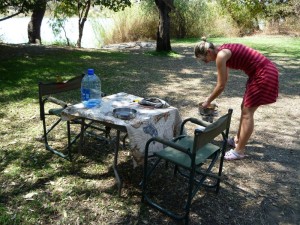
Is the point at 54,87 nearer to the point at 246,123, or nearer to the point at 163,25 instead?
the point at 246,123

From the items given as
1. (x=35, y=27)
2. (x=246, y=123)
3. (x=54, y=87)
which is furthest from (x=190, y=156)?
(x=35, y=27)

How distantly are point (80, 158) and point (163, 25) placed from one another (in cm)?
761

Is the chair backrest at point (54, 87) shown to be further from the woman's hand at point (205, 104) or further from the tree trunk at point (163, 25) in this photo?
the tree trunk at point (163, 25)

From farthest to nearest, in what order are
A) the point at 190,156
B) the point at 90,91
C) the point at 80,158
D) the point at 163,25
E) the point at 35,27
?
the point at 35,27 → the point at 163,25 → the point at 80,158 → the point at 90,91 → the point at 190,156

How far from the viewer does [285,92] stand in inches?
267

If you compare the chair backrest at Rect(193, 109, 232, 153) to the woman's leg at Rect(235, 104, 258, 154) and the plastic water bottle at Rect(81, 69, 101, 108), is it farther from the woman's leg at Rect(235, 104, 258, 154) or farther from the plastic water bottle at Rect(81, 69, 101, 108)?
the plastic water bottle at Rect(81, 69, 101, 108)

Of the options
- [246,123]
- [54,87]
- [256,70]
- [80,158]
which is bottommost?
[80,158]

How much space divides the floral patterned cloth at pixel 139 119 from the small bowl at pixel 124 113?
0.03 m

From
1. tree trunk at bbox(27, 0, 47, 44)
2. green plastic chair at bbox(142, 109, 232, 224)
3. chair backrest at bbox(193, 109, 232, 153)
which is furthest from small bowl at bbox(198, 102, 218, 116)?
tree trunk at bbox(27, 0, 47, 44)

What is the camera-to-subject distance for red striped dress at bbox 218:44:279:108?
3443mm

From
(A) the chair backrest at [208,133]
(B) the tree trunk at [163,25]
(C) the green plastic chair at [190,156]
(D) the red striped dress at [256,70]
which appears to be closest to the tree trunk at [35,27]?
(B) the tree trunk at [163,25]

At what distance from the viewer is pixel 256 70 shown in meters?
3.50

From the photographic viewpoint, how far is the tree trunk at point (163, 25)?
1022 cm

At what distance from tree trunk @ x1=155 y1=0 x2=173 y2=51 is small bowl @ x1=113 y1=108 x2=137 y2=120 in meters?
7.80
